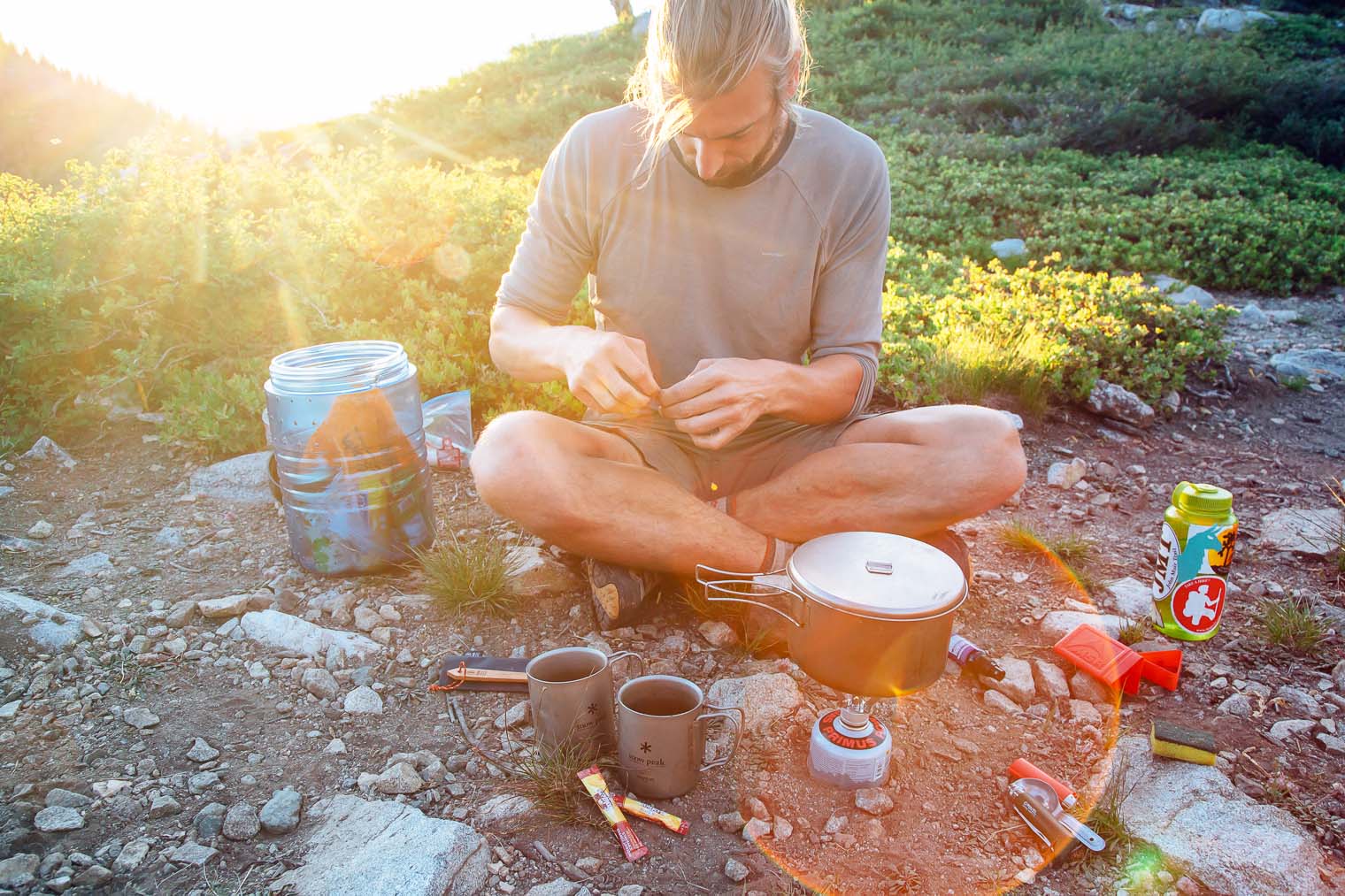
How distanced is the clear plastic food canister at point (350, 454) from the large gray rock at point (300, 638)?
0.30 m

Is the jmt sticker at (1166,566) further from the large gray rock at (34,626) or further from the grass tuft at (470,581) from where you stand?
the large gray rock at (34,626)

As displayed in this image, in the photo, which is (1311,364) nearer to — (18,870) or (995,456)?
(995,456)

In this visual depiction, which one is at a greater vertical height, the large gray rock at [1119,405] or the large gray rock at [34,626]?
the large gray rock at [34,626]

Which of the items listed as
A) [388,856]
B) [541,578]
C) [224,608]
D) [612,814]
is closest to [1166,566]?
[612,814]

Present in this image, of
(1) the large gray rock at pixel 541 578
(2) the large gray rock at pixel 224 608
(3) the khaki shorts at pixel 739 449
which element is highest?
(3) the khaki shorts at pixel 739 449

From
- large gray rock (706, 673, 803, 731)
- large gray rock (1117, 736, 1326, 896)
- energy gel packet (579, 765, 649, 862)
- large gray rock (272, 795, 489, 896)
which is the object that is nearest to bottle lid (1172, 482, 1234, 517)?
large gray rock (1117, 736, 1326, 896)

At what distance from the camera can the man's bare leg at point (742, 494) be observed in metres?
2.59

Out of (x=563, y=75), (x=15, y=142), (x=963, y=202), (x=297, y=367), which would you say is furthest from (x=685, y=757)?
(x=563, y=75)

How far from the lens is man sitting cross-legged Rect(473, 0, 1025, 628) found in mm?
2568

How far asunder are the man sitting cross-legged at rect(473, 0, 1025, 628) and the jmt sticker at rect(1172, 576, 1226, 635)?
1.93ft

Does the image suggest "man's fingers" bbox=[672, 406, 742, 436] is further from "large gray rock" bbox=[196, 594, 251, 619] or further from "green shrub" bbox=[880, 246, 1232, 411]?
"green shrub" bbox=[880, 246, 1232, 411]

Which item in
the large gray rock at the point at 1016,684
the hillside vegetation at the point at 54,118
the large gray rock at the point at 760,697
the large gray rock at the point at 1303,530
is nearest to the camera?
the large gray rock at the point at 760,697

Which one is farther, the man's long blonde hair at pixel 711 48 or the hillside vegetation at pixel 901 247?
the hillside vegetation at pixel 901 247

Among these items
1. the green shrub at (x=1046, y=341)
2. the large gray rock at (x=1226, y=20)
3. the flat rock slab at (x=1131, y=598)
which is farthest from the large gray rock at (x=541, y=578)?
the large gray rock at (x=1226, y=20)
